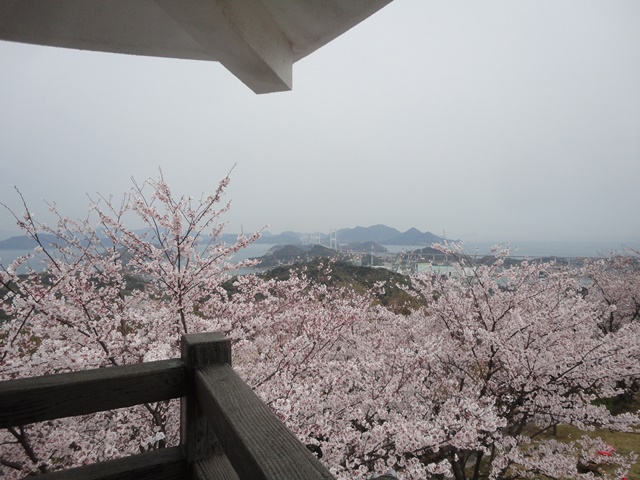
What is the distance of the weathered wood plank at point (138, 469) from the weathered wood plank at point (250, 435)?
1.06ft

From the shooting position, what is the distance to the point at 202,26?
1.41 meters

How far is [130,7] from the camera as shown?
152 centimetres

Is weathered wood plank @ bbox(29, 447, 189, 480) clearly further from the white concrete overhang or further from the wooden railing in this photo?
the white concrete overhang

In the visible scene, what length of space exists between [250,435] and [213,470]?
2.00 ft

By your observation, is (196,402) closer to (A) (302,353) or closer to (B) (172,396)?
(B) (172,396)

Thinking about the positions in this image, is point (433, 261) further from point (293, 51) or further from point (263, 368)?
point (293, 51)

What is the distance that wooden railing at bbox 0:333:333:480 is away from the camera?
1.08 metres

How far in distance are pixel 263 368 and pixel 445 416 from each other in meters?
2.77

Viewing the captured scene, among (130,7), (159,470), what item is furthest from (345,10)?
(159,470)

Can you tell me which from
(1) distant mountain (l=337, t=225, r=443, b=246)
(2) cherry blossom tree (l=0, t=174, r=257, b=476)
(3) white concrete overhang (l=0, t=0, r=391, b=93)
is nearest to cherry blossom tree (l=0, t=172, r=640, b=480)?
(2) cherry blossom tree (l=0, t=174, r=257, b=476)

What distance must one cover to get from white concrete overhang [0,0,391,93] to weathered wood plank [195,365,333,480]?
1474 mm

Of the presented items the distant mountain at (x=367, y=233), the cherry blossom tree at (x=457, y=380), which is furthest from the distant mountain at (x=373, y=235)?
the cherry blossom tree at (x=457, y=380)

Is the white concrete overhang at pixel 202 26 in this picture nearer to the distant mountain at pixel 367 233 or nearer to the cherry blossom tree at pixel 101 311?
the cherry blossom tree at pixel 101 311

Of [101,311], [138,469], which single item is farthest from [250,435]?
[101,311]
